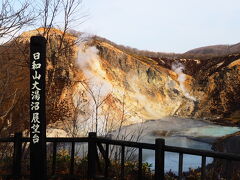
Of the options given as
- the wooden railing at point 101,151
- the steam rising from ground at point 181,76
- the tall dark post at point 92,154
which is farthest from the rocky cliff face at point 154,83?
the tall dark post at point 92,154

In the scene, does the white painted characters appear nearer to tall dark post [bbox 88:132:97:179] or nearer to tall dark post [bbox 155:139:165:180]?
tall dark post [bbox 88:132:97:179]

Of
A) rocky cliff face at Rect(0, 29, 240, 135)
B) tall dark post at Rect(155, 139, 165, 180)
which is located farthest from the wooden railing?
rocky cliff face at Rect(0, 29, 240, 135)

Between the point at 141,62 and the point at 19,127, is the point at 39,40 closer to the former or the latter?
the point at 19,127

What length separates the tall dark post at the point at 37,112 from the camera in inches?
228

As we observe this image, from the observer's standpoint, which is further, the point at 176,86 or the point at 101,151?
→ the point at 176,86

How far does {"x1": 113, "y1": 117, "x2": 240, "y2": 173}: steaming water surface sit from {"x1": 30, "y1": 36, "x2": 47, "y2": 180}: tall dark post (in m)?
6.12

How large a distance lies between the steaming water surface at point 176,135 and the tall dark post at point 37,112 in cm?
612

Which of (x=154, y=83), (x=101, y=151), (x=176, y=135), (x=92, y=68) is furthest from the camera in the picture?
(x=154, y=83)

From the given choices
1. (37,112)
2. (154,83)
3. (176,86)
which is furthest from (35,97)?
(176,86)

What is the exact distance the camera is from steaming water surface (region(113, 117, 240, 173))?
12.8 meters

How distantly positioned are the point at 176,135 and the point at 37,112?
1491 cm

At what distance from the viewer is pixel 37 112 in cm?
579

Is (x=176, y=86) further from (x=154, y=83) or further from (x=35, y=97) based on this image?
(x=35, y=97)

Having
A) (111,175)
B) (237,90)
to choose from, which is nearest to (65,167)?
(111,175)
